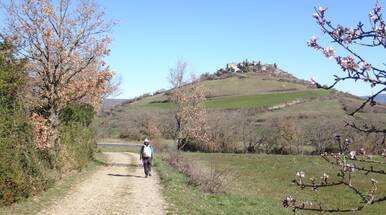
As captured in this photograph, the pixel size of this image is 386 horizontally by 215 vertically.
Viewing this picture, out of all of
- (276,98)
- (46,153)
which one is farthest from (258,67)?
(46,153)

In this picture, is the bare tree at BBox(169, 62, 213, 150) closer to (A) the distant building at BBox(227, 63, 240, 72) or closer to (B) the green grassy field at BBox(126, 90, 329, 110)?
(B) the green grassy field at BBox(126, 90, 329, 110)

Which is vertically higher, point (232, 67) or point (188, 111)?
point (232, 67)

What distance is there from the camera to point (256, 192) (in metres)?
25.9

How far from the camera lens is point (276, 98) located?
8888 cm

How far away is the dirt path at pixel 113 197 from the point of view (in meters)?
15.6

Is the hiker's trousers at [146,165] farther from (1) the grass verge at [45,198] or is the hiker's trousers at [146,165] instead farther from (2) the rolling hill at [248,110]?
(2) the rolling hill at [248,110]

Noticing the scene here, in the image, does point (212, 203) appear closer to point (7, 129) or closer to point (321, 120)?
point (7, 129)

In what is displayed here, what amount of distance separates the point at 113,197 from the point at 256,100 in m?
73.2

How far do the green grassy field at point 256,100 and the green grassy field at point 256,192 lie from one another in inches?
1524

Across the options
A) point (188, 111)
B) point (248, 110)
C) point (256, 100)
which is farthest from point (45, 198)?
point (256, 100)

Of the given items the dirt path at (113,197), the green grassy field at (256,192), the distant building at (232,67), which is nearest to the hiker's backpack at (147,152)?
the dirt path at (113,197)

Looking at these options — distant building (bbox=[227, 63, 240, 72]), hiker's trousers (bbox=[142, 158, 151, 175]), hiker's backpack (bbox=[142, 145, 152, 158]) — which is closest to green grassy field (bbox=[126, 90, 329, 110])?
distant building (bbox=[227, 63, 240, 72])

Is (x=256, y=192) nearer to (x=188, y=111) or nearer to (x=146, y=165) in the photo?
(x=146, y=165)

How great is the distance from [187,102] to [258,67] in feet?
317
